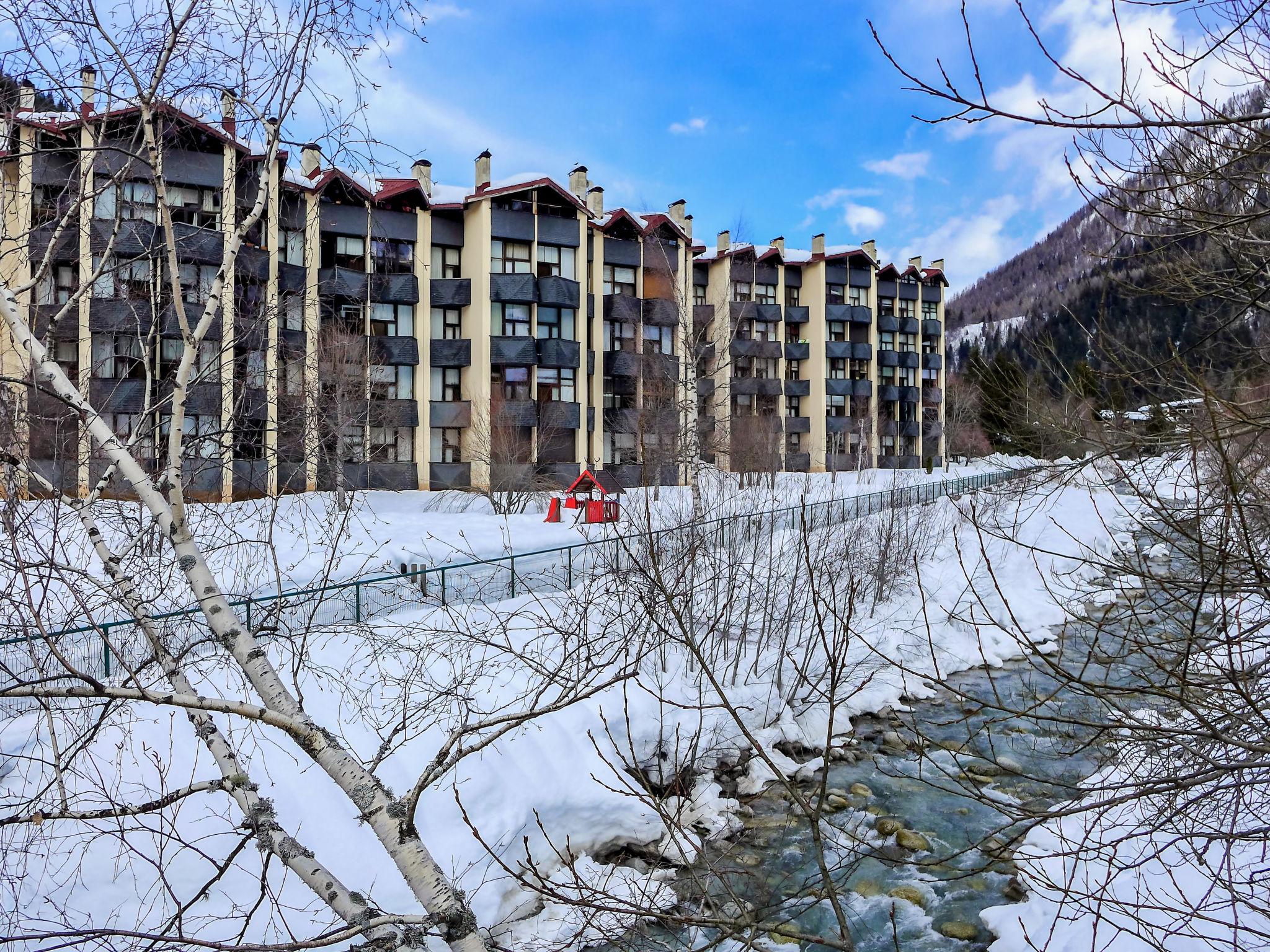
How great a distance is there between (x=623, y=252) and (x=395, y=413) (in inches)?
543

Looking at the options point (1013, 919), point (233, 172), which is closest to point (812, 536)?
point (1013, 919)

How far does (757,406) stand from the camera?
5062 centimetres

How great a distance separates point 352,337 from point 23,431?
1049 inches

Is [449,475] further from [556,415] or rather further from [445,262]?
[445,262]

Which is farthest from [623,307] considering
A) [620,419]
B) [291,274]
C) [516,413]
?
[291,274]

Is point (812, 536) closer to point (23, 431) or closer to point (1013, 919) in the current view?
point (1013, 919)

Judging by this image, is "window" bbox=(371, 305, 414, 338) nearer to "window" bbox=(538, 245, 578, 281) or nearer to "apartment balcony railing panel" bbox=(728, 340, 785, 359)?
"window" bbox=(538, 245, 578, 281)

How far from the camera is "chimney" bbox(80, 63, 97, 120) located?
488 centimetres

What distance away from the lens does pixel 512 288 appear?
117ft

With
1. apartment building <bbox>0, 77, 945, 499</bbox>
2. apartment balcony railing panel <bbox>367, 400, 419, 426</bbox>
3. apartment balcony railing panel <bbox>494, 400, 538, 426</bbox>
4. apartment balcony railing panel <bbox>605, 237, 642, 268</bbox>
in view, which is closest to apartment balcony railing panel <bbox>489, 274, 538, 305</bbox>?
apartment building <bbox>0, 77, 945, 499</bbox>

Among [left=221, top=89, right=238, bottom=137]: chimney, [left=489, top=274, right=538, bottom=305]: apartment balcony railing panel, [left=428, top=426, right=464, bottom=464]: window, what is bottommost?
[left=428, top=426, right=464, bottom=464]: window

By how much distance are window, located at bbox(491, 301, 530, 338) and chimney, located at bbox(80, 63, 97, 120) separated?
31377mm

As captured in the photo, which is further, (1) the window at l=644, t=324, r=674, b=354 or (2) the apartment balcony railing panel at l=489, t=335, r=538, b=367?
(1) the window at l=644, t=324, r=674, b=354

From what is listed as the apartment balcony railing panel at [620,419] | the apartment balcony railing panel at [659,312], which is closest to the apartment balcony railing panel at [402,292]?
the apartment balcony railing panel at [620,419]
